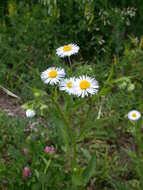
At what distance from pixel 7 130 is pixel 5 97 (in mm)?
591

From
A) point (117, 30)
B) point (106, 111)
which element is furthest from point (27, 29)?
point (106, 111)

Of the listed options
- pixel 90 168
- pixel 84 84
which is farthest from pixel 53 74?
pixel 90 168

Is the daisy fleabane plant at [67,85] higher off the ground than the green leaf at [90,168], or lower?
higher

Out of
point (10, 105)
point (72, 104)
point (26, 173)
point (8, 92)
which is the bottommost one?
Result: point (26, 173)

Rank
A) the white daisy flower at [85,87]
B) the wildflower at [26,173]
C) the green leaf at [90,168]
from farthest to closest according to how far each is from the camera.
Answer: the wildflower at [26,173] < the green leaf at [90,168] < the white daisy flower at [85,87]

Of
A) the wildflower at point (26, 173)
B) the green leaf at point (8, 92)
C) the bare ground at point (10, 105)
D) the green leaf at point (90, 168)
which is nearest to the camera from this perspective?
the green leaf at point (90, 168)

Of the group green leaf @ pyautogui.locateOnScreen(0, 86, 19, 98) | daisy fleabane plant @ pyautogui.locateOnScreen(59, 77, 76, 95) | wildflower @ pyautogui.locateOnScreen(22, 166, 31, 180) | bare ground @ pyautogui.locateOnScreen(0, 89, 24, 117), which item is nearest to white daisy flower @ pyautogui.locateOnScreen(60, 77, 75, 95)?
daisy fleabane plant @ pyautogui.locateOnScreen(59, 77, 76, 95)

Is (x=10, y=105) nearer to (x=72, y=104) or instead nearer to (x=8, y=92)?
(x=8, y=92)

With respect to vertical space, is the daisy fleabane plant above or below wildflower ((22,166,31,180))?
above

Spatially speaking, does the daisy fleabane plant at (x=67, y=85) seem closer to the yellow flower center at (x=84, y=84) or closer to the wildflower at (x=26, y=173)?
the yellow flower center at (x=84, y=84)

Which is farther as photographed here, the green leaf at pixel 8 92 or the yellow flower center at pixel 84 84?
the green leaf at pixel 8 92

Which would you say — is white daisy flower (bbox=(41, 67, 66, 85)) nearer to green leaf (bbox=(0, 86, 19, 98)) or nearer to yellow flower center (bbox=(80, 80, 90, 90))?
yellow flower center (bbox=(80, 80, 90, 90))

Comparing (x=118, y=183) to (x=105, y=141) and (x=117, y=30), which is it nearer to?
(x=105, y=141)

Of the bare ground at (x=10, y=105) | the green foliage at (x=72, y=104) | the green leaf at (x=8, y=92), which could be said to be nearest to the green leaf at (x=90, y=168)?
the green foliage at (x=72, y=104)
